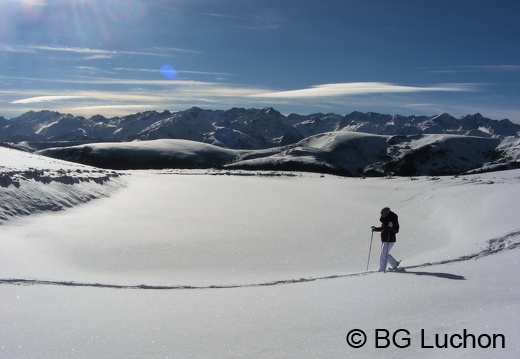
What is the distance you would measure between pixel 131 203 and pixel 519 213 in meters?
21.0

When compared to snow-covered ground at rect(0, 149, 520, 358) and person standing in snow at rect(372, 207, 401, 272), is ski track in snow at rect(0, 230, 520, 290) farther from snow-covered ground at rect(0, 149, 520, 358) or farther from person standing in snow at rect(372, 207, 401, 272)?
person standing in snow at rect(372, 207, 401, 272)

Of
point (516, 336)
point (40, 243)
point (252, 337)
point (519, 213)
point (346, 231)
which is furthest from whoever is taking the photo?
point (346, 231)

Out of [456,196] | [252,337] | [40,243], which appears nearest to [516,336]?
[252,337]

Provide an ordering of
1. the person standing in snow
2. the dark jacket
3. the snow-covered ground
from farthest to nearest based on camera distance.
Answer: the dark jacket
the person standing in snow
the snow-covered ground

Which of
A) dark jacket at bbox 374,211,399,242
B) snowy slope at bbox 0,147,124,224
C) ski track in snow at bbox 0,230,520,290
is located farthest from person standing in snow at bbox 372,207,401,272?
snowy slope at bbox 0,147,124,224

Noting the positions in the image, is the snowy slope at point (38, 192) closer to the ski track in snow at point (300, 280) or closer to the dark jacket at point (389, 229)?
the ski track in snow at point (300, 280)

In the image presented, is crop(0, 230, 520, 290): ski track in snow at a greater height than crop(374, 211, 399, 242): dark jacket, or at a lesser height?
lesser

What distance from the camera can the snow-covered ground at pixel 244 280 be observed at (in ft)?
18.9

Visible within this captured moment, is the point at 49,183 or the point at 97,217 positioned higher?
the point at 49,183

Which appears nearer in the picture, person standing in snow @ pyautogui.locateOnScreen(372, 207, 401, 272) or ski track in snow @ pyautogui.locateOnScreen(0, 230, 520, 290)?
ski track in snow @ pyautogui.locateOnScreen(0, 230, 520, 290)

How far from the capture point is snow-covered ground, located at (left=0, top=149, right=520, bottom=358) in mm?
5754

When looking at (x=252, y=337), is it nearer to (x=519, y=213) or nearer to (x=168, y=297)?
(x=168, y=297)

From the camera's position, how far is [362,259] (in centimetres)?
1411

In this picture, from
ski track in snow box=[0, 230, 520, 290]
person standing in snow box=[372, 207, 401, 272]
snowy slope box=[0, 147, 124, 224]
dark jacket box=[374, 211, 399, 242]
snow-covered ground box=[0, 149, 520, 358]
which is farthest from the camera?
snowy slope box=[0, 147, 124, 224]
